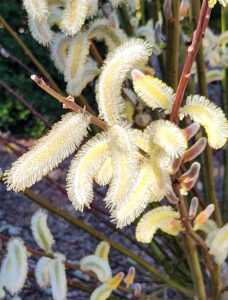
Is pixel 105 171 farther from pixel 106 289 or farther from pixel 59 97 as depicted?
pixel 106 289

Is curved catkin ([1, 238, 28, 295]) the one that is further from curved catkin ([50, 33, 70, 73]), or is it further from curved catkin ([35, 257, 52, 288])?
curved catkin ([50, 33, 70, 73])

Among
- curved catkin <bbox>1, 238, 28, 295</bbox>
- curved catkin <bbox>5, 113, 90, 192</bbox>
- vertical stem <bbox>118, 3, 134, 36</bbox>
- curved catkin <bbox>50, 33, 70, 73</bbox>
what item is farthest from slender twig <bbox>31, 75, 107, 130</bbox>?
vertical stem <bbox>118, 3, 134, 36</bbox>

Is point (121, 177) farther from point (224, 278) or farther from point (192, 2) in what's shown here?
point (224, 278)

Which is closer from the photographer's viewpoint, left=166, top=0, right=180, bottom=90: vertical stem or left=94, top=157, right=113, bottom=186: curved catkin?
left=94, top=157, right=113, bottom=186: curved catkin

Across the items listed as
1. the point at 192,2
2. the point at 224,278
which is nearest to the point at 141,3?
the point at 192,2

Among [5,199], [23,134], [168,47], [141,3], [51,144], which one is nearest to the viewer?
[51,144]

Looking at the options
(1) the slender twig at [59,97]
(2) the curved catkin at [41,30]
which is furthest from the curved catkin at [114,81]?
(2) the curved catkin at [41,30]
